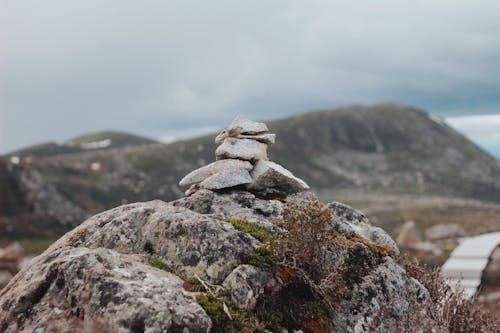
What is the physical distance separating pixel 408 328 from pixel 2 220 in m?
77.2

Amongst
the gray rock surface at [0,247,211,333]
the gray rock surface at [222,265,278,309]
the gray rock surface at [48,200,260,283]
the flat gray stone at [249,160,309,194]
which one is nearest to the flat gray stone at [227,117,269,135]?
the flat gray stone at [249,160,309,194]

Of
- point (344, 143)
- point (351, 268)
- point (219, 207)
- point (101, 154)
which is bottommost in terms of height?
point (344, 143)

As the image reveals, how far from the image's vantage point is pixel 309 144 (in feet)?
616

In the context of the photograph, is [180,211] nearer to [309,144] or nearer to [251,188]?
[251,188]

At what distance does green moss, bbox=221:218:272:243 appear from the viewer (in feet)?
36.2

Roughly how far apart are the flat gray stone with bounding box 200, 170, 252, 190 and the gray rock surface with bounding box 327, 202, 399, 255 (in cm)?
285

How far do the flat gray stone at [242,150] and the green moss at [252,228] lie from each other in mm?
4152

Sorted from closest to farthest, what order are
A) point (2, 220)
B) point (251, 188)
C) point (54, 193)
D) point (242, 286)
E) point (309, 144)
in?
1. point (242, 286)
2. point (251, 188)
3. point (2, 220)
4. point (54, 193)
5. point (309, 144)

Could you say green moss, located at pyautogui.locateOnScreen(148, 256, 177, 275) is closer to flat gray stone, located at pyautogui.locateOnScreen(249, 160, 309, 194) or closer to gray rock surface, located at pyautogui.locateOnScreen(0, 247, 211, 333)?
gray rock surface, located at pyautogui.locateOnScreen(0, 247, 211, 333)

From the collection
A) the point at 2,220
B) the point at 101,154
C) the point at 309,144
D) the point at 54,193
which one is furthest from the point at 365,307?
the point at 309,144

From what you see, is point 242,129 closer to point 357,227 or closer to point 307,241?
point 357,227

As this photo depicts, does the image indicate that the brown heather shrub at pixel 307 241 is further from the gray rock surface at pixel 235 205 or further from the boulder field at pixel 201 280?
the gray rock surface at pixel 235 205

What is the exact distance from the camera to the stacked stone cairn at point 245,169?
46.6 ft

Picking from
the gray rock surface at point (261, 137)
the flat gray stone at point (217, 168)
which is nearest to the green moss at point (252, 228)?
the flat gray stone at point (217, 168)
